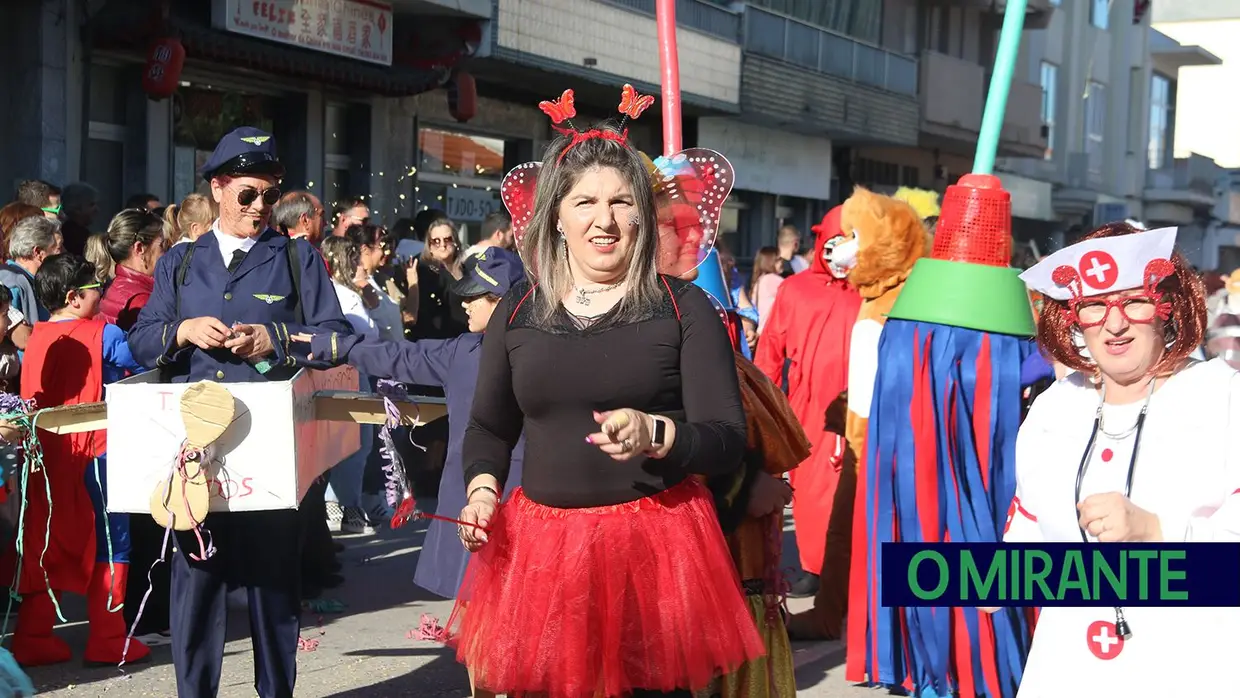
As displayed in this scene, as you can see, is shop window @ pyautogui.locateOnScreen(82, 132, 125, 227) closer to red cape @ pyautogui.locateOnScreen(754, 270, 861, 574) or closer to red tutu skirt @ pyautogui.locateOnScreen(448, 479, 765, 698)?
red cape @ pyautogui.locateOnScreen(754, 270, 861, 574)

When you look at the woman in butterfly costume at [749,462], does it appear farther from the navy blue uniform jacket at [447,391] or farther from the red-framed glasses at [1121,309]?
the red-framed glasses at [1121,309]

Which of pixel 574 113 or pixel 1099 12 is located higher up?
pixel 1099 12

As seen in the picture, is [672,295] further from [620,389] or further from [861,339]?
[861,339]

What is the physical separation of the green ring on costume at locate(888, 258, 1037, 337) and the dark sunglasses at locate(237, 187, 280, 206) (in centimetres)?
237

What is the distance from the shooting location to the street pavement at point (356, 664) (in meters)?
5.93

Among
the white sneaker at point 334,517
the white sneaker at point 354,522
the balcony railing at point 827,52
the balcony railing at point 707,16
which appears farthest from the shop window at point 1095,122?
the white sneaker at point 334,517

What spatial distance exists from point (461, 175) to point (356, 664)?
39.9ft

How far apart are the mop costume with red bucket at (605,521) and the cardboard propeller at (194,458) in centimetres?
109

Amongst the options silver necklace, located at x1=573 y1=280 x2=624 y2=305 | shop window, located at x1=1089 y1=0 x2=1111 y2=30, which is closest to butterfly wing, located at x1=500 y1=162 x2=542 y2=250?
silver necklace, located at x1=573 y1=280 x2=624 y2=305

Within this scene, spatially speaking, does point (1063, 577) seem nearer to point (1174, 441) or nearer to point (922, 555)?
point (1174, 441)

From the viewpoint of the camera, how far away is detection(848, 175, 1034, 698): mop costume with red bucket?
5660 millimetres

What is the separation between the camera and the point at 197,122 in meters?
13.8

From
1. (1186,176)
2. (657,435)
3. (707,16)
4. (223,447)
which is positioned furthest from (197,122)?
(1186,176)

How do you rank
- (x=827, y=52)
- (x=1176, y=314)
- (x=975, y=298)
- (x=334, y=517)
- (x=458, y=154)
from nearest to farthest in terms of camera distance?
(x=1176, y=314)
(x=975, y=298)
(x=334, y=517)
(x=458, y=154)
(x=827, y=52)
